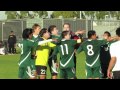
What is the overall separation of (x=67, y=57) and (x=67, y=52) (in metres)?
0.15

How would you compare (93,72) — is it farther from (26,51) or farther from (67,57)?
(26,51)

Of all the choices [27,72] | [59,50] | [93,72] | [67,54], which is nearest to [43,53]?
[59,50]

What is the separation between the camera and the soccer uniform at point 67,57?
1212cm

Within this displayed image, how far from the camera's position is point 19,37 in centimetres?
4706

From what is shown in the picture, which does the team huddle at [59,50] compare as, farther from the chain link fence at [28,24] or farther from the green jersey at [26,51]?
the chain link fence at [28,24]

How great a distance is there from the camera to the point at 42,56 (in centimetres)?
1227

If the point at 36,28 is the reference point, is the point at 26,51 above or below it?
below

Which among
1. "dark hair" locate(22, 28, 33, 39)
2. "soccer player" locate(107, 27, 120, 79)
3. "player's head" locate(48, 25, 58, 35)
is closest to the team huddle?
"dark hair" locate(22, 28, 33, 39)

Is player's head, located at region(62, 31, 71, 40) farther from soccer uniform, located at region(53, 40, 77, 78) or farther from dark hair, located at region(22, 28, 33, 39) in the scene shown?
dark hair, located at region(22, 28, 33, 39)

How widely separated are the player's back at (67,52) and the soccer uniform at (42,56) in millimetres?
332

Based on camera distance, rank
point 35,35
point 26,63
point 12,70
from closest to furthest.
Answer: point 26,63, point 35,35, point 12,70

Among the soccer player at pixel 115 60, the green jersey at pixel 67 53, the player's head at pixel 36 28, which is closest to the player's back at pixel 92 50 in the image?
the green jersey at pixel 67 53

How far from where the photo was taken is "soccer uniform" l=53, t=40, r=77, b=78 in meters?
12.1
